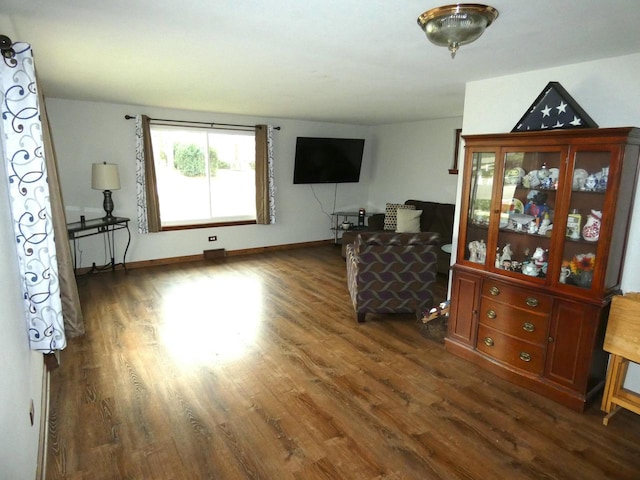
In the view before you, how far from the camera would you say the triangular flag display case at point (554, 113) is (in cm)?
247

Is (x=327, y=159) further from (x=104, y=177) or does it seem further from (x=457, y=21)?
(x=457, y=21)

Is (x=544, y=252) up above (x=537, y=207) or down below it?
below

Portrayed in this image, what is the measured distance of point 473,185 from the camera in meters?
3.01

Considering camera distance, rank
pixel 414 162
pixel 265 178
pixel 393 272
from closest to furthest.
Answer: pixel 393 272, pixel 265 178, pixel 414 162

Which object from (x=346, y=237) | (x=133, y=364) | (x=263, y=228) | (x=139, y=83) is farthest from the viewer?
(x=263, y=228)

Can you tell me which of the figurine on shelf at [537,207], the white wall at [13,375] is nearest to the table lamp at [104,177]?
the white wall at [13,375]

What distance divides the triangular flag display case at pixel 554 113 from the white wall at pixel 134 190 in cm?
448

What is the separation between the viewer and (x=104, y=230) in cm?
506

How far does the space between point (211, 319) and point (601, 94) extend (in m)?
3.73

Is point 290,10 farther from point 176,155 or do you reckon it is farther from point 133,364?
point 176,155

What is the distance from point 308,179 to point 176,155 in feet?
7.46

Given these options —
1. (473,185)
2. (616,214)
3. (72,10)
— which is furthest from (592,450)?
(72,10)

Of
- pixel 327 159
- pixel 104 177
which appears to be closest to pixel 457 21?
pixel 104 177

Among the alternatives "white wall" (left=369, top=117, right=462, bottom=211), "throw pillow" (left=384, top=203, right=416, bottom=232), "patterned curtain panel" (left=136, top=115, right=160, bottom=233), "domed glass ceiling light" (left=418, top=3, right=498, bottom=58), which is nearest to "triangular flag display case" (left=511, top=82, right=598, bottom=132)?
"domed glass ceiling light" (left=418, top=3, right=498, bottom=58)
